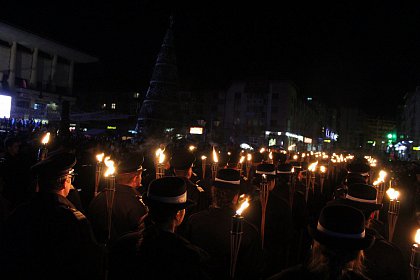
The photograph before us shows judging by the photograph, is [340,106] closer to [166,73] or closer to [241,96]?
[241,96]

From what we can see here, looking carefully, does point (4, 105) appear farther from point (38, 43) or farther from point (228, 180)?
point (228, 180)

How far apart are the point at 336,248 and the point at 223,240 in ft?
4.86

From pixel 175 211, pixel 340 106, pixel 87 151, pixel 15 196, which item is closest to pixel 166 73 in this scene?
pixel 87 151

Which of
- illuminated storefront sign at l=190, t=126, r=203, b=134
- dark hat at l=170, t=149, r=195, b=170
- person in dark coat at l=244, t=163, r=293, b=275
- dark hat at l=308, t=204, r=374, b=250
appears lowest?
person in dark coat at l=244, t=163, r=293, b=275

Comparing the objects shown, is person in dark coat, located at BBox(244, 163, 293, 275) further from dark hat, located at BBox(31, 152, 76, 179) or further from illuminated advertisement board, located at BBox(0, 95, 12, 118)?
illuminated advertisement board, located at BBox(0, 95, 12, 118)

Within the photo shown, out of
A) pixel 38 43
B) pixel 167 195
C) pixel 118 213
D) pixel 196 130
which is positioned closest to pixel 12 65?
pixel 38 43

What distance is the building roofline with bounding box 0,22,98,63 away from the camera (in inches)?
1663

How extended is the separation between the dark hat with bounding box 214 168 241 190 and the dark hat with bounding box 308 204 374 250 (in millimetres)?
1739

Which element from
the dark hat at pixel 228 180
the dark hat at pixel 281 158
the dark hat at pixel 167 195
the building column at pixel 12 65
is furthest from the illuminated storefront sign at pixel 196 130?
the dark hat at pixel 167 195

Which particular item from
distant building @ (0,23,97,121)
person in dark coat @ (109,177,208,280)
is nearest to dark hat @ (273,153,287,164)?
person in dark coat @ (109,177,208,280)

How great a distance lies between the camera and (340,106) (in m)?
147

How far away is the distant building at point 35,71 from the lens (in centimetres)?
4420

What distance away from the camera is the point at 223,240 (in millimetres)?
3705

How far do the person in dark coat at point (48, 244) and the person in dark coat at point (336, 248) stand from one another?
1551 millimetres
